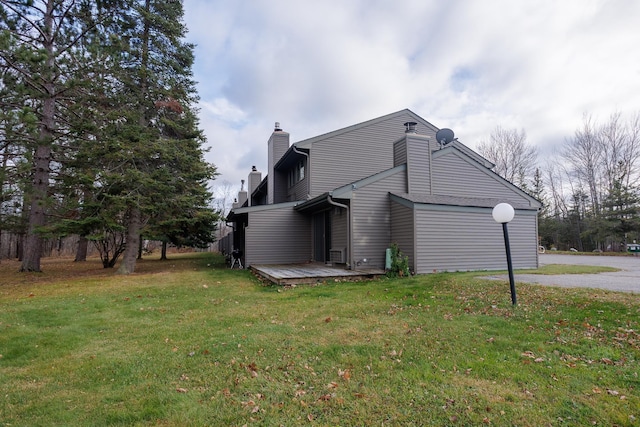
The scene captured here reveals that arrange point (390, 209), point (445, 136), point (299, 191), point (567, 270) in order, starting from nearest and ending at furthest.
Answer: point (567, 270), point (390, 209), point (445, 136), point (299, 191)

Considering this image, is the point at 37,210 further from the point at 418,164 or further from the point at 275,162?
the point at 418,164

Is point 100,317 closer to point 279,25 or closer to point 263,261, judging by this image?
point 263,261

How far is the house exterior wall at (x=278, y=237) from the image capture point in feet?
42.7

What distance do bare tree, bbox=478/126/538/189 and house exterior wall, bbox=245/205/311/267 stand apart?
24.0 meters

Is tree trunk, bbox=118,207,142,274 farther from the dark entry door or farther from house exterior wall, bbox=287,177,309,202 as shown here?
the dark entry door

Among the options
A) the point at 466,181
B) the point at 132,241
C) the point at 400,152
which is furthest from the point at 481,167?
the point at 132,241

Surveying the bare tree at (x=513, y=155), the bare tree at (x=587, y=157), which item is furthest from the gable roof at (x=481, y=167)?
the bare tree at (x=587, y=157)

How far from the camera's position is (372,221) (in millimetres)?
10672

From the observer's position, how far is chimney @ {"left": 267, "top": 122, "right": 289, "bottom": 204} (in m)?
17.4

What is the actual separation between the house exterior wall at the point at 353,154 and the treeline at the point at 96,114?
490 centimetres

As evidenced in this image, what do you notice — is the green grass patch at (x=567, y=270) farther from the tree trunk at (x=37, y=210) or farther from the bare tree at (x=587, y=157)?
the bare tree at (x=587, y=157)

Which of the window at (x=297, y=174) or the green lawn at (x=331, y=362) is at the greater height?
the window at (x=297, y=174)

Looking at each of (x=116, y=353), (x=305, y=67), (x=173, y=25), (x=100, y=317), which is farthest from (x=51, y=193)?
(x=116, y=353)

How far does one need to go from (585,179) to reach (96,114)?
35.3 meters
